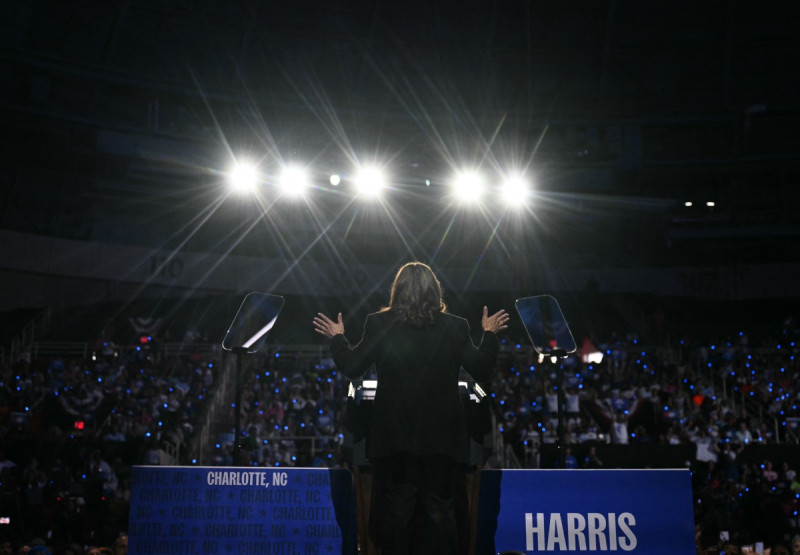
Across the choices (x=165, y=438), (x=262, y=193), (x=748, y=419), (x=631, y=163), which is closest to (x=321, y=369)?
(x=165, y=438)

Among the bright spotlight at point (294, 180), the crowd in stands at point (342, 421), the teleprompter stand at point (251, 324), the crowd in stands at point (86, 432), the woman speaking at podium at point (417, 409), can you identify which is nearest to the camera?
the woman speaking at podium at point (417, 409)

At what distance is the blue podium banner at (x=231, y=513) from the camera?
4.08 metres

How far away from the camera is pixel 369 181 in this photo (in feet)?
72.7

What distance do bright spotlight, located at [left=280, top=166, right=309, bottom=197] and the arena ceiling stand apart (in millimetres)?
327

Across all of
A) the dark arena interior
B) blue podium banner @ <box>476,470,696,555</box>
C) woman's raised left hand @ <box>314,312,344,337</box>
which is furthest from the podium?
the dark arena interior

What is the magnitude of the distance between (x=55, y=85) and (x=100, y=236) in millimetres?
4649

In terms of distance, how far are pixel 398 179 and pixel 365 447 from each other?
1810cm

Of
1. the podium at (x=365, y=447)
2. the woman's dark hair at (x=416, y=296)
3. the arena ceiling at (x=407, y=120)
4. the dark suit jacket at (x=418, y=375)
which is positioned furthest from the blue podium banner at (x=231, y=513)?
the arena ceiling at (x=407, y=120)

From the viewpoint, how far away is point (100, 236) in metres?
24.8

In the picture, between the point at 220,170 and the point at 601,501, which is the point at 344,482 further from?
the point at 220,170

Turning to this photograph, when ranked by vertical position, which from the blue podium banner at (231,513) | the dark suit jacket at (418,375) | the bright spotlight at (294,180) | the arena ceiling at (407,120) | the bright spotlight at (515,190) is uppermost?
the arena ceiling at (407,120)

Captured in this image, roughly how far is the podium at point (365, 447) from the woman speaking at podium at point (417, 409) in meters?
0.17

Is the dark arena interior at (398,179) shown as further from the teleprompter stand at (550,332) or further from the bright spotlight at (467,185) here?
the teleprompter stand at (550,332)

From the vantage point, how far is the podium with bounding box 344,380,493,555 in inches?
159
